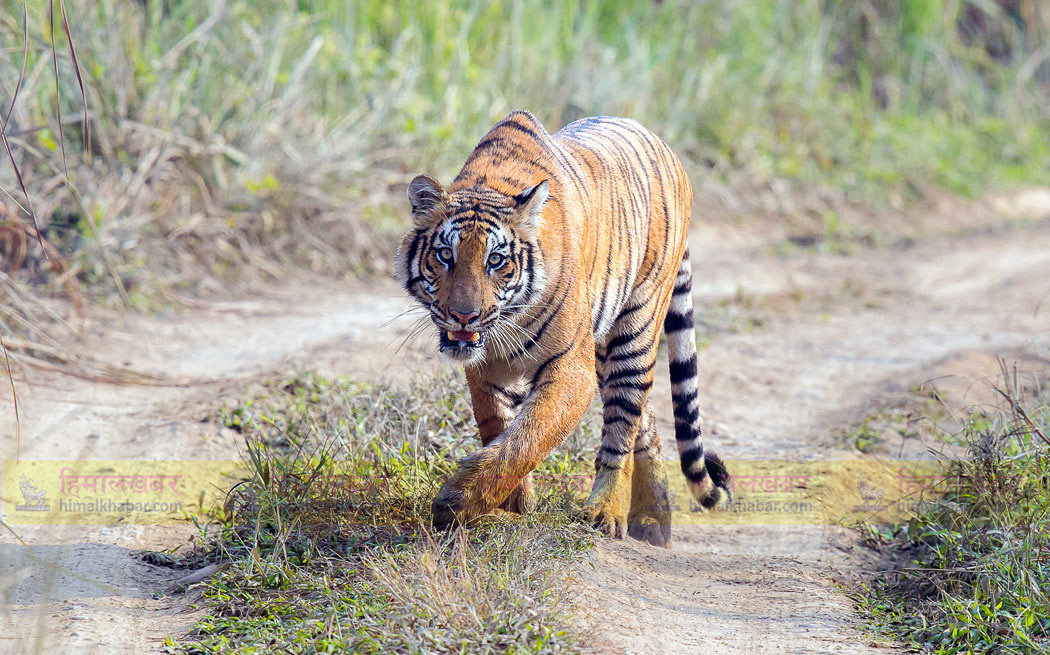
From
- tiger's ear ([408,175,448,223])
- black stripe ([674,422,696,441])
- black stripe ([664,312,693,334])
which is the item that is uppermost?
tiger's ear ([408,175,448,223])

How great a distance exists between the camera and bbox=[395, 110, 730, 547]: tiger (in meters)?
3.23

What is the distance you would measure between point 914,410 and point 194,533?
337 centimetres

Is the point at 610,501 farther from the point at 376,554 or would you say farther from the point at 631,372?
the point at 376,554

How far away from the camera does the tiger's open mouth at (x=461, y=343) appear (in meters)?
3.21

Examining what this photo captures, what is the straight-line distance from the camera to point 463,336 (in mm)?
3209

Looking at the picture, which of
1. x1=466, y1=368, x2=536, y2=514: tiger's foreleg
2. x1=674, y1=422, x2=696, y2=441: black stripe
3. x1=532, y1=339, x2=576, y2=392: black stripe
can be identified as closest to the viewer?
x1=532, y1=339, x2=576, y2=392: black stripe

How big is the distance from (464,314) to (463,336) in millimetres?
85

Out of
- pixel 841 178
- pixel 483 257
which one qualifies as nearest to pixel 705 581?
pixel 483 257

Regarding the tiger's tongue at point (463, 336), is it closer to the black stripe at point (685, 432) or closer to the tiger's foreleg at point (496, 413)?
the tiger's foreleg at point (496, 413)

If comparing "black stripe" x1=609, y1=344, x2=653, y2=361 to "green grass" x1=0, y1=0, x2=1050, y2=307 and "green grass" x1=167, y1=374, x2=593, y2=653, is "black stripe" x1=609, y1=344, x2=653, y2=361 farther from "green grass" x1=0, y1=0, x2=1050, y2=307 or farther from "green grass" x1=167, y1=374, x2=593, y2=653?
"green grass" x1=0, y1=0, x2=1050, y2=307

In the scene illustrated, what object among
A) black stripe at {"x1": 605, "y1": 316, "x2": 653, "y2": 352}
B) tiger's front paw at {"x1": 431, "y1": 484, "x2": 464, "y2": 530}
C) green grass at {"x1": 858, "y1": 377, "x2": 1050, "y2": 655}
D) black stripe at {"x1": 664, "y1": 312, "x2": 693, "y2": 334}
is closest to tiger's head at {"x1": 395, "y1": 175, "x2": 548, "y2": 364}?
tiger's front paw at {"x1": 431, "y1": 484, "x2": 464, "y2": 530}

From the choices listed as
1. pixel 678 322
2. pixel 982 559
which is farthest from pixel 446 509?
pixel 982 559

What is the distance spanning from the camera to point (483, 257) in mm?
3227

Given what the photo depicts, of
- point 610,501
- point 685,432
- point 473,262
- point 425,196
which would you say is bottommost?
point 610,501
